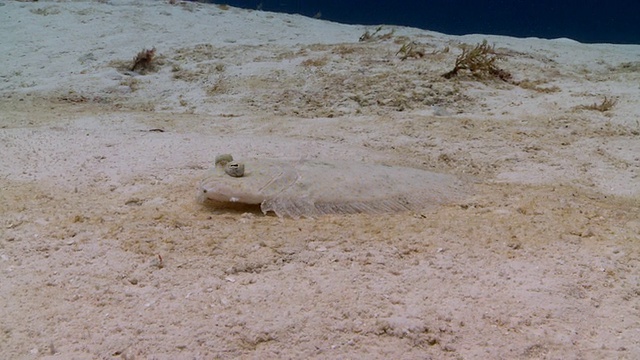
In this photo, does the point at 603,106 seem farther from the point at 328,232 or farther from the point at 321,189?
the point at 328,232

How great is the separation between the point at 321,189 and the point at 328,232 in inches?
18.4

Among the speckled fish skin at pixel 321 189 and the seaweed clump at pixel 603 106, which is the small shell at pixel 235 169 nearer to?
the speckled fish skin at pixel 321 189

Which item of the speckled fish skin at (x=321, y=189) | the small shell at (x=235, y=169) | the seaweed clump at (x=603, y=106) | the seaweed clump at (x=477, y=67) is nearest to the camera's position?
the speckled fish skin at (x=321, y=189)

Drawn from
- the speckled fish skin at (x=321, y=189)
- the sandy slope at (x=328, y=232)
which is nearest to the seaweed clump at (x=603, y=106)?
the sandy slope at (x=328, y=232)

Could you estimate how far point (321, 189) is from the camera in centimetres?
333

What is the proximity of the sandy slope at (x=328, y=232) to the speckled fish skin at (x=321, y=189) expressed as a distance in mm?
126

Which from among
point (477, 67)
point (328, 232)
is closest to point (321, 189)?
point (328, 232)

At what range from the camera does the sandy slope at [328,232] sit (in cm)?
206

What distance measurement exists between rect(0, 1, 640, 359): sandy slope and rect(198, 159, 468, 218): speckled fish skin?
5.0 inches

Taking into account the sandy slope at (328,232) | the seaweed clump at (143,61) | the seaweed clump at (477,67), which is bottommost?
the sandy slope at (328,232)

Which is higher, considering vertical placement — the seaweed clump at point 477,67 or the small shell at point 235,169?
the seaweed clump at point 477,67

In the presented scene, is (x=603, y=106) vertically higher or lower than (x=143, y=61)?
higher

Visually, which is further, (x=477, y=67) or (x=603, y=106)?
(x=477, y=67)

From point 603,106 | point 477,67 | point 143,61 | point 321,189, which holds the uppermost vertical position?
point 477,67
